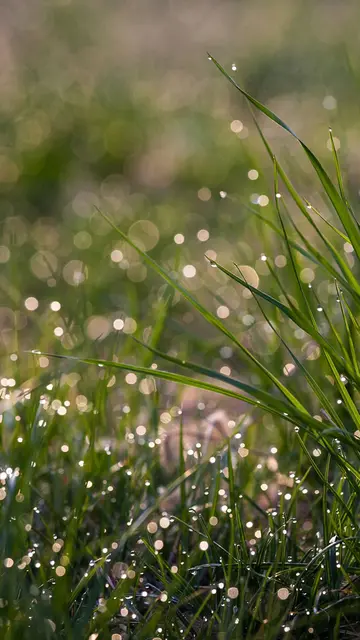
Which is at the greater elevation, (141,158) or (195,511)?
(195,511)

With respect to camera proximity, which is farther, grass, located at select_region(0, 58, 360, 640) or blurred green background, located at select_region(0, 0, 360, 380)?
blurred green background, located at select_region(0, 0, 360, 380)

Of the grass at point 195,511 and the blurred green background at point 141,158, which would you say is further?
the blurred green background at point 141,158

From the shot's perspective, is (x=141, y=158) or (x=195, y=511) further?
(x=141, y=158)

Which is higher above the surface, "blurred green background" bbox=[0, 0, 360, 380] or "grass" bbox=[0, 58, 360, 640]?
"grass" bbox=[0, 58, 360, 640]

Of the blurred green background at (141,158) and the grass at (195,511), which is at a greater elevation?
the grass at (195,511)
